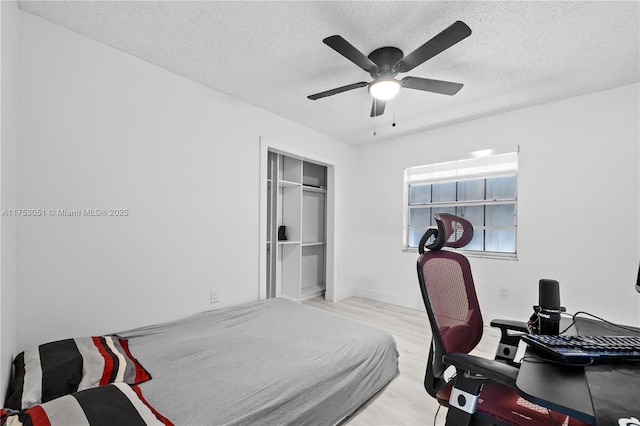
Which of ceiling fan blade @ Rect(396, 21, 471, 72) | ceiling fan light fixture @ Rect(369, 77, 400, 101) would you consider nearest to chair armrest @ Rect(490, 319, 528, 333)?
ceiling fan blade @ Rect(396, 21, 471, 72)

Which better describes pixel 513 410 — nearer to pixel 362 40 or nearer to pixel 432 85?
pixel 432 85

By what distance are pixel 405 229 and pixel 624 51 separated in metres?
2.77

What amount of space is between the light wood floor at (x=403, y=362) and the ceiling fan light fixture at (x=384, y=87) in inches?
89.1

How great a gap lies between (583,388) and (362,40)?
217 cm

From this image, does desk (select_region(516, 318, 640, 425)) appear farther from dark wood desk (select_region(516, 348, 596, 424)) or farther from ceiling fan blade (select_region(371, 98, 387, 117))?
ceiling fan blade (select_region(371, 98, 387, 117))

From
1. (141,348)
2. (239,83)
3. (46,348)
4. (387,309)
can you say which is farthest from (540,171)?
(46,348)

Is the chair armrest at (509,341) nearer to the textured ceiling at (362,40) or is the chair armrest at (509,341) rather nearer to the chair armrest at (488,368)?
the chair armrest at (488,368)

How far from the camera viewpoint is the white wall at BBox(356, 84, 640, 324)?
2.60m

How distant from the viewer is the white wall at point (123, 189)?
70.4 inches

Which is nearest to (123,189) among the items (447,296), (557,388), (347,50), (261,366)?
(261,366)

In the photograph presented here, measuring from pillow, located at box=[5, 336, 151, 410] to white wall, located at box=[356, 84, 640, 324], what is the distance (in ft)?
11.4

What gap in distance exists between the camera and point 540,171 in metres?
3.05

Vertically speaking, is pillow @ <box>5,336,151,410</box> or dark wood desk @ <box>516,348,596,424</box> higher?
dark wood desk @ <box>516,348,596,424</box>

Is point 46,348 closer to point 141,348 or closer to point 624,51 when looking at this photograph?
point 141,348
